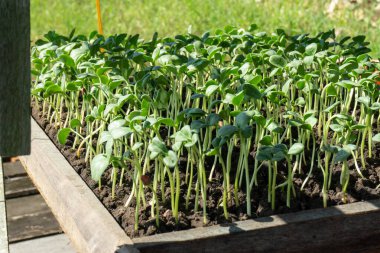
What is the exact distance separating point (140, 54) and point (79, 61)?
1.19 ft

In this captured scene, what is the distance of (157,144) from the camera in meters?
2.14

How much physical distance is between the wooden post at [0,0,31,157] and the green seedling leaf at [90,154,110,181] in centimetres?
39

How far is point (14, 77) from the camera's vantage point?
1.66m

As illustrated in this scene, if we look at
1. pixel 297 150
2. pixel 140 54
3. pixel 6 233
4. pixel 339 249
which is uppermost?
pixel 140 54

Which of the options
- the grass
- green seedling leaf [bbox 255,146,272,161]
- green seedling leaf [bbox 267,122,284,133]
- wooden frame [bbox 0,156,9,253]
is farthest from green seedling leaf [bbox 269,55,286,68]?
the grass

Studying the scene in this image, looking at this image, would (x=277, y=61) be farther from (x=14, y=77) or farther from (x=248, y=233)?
(x=14, y=77)

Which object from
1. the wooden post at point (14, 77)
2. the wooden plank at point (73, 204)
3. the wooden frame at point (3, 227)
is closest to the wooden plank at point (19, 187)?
the wooden frame at point (3, 227)

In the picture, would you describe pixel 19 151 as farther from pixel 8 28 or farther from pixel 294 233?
pixel 294 233

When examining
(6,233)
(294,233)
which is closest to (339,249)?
(294,233)

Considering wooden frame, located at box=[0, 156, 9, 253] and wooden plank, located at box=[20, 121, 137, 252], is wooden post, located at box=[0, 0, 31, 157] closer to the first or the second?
wooden plank, located at box=[20, 121, 137, 252]

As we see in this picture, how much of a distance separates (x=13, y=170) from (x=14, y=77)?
245 cm

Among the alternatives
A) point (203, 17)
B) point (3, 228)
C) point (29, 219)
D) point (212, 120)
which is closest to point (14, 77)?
Answer: point (212, 120)

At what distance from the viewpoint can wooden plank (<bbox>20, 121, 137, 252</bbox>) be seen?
209 centimetres

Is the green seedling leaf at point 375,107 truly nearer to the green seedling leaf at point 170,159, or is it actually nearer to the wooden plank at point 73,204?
the green seedling leaf at point 170,159
